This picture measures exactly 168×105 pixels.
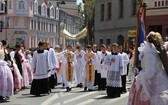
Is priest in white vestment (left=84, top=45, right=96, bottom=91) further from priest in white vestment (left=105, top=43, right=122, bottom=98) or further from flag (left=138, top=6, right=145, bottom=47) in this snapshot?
flag (left=138, top=6, right=145, bottom=47)

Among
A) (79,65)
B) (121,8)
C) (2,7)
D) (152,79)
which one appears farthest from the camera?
(2,7)

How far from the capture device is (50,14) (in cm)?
10856

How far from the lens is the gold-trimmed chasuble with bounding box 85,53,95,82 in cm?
2084

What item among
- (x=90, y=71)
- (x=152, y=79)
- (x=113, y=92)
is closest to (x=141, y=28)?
(x=152, y=79)

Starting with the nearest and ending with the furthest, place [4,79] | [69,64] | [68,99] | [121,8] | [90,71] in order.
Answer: [4,79] < [68,99] < [90,71] < [69,64] < [121,8]

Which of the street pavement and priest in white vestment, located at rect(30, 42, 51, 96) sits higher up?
priest in white vestment, located at rect(30, 42, 51, 96)

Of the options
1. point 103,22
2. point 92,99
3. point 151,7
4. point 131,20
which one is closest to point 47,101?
point 92,99

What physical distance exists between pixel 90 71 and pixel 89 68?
177 mm

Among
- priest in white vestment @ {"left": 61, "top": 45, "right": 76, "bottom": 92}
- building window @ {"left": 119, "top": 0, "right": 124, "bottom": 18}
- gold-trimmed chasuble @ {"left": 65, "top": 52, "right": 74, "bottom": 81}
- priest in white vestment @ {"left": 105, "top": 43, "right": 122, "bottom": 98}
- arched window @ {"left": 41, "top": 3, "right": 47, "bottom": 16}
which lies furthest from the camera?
arched window @ {"left": 41, "top": 3, "right": 47, "bottom": 16}

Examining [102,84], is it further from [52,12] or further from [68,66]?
[52,12]

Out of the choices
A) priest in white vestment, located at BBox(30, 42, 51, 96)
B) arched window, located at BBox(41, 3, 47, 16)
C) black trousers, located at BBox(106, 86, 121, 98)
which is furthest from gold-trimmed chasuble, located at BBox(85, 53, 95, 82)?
arched window, located at BBox(41, 3, 47, 16)

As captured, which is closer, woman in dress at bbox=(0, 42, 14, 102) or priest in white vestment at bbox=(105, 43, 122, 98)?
woman in dress at bbox=(0, 42, 14, 102)

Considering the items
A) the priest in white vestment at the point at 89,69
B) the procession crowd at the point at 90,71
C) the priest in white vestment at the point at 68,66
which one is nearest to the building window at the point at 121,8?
the procession crowd at the point at 90,71

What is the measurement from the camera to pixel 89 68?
69.2 feet
